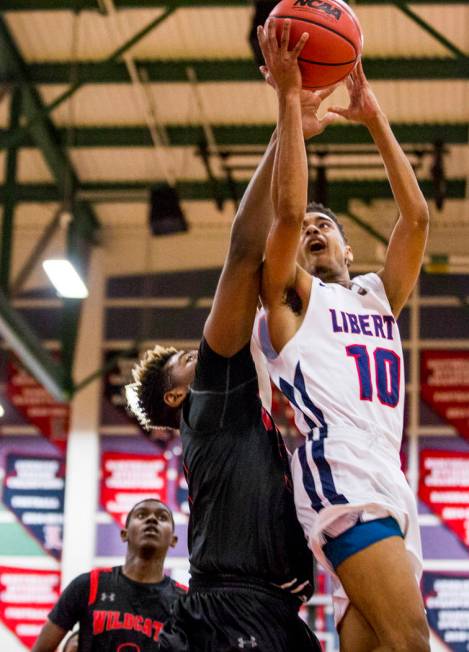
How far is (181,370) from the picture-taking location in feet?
14.7

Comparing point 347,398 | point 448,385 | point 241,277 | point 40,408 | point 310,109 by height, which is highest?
point 40,408

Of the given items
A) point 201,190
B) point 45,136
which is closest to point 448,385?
point 201,190

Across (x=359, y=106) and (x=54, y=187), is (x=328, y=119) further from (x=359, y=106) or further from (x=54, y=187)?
(x=54, y=187)

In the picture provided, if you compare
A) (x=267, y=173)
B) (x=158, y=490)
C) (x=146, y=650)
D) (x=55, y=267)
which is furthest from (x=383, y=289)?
(x=158, y=490)

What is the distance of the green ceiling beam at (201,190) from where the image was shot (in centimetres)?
1652

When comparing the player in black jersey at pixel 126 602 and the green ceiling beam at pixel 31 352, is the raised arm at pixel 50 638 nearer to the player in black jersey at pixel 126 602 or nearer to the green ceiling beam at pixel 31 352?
the player in black jersey at pixel 126 602

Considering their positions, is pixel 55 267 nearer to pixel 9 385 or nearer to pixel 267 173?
pixel 9 385

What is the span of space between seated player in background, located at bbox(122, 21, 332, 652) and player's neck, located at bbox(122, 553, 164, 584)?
11.4 ft

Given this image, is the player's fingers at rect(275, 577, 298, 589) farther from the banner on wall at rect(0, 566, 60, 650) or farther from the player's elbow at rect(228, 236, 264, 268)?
the banner on wall at rect(0, 566, 60, 650)

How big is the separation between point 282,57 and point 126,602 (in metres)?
4.10

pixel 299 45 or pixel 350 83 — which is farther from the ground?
pixel 350 83

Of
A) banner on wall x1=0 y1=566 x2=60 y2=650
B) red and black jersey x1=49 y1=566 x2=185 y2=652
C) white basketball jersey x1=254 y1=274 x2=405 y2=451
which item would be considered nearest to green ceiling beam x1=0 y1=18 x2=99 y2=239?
banner on wall x1=0 y1=566 x2=60 y2=650

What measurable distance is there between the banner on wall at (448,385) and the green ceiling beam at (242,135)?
3.10 m

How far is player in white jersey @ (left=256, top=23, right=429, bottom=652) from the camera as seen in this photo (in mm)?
3756
